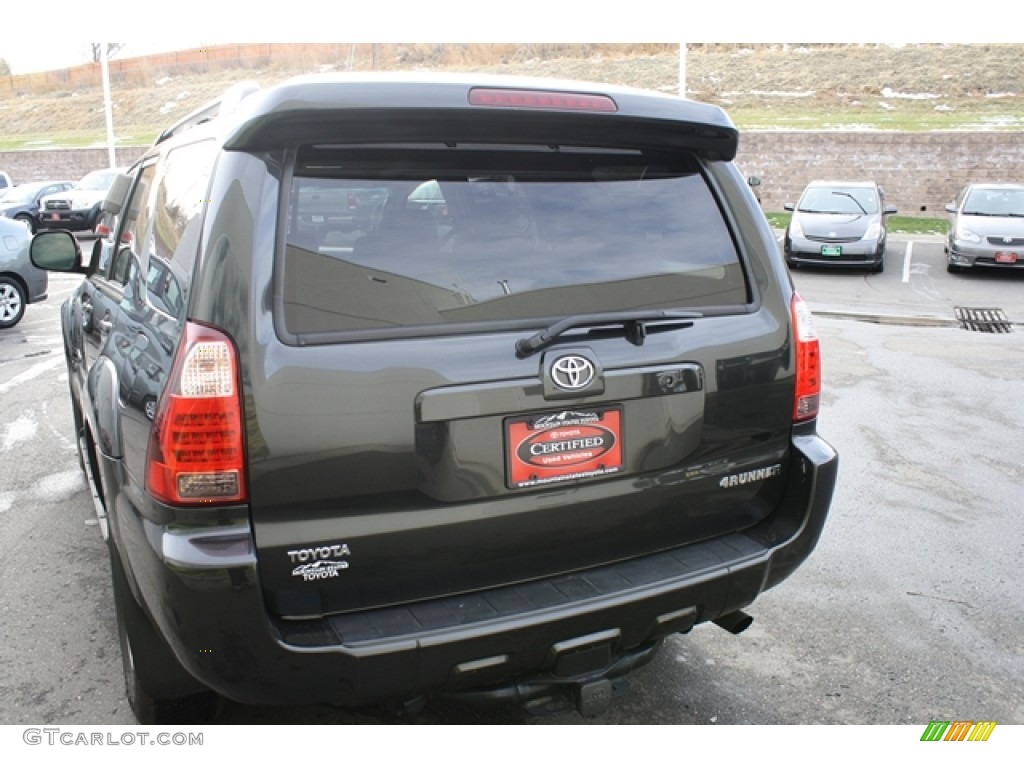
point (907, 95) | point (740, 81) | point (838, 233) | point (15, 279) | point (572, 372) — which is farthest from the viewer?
point (740, 81)

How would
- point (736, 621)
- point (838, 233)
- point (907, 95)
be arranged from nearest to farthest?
point (736, 621), point (838, 233), point (907, 95)

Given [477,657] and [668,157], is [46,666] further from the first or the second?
[668,157]

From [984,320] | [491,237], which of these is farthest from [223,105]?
[984,320]

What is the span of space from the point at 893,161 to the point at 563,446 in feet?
89.8

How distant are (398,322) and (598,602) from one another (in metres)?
0.90

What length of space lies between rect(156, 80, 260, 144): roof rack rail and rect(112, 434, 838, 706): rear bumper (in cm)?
118

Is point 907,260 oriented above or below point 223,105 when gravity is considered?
below

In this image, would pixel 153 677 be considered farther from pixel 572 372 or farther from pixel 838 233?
pixel 838 233

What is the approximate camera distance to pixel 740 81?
4103cm

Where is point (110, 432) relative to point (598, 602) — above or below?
above

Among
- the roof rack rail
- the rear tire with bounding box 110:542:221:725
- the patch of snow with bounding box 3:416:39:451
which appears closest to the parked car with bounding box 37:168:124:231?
the patch of snow with bounding box 3:416:39:451

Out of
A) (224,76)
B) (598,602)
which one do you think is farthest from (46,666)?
(224,76)

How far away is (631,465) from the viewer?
2.41 m

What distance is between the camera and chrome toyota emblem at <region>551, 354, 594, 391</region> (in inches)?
88.7
